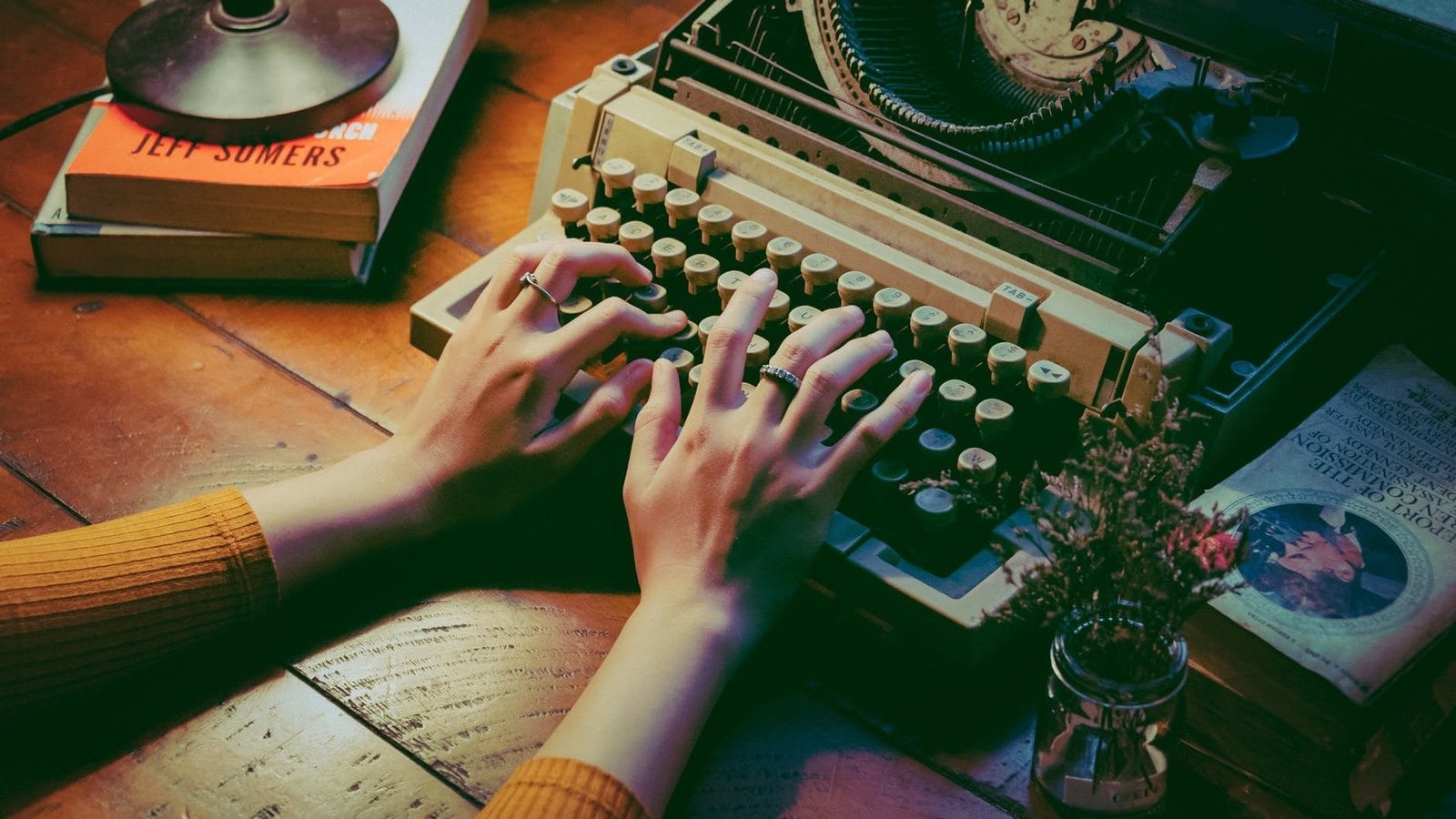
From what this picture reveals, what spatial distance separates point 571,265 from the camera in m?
1.29

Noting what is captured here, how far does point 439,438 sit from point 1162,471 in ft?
2.06

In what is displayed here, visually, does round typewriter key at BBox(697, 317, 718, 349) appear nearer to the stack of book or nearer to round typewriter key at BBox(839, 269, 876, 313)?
round typewriter key at BBox(839, 269, 876, 313)

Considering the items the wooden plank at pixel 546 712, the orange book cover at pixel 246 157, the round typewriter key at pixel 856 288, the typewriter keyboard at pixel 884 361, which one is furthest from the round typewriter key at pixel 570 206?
the wooden plank at pixel 546 712

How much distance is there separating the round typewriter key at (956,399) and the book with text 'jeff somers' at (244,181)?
0.68m

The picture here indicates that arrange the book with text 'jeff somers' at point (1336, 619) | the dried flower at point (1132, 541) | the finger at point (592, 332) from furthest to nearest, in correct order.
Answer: the finger at point (592, 332) → the book with text 'jeff somers' at point (1336, 619) → the dried flower at point (1132, 541)

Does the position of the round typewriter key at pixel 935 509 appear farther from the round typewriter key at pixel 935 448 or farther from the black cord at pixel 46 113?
the black cord at pixel 46 113

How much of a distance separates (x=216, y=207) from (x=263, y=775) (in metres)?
0.69

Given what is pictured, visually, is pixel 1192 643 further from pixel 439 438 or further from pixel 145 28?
pixel 145 28

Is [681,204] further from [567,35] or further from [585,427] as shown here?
[567,35]

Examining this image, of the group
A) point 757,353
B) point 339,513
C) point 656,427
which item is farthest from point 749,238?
point 339,513

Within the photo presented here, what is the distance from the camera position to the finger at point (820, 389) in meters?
1.14

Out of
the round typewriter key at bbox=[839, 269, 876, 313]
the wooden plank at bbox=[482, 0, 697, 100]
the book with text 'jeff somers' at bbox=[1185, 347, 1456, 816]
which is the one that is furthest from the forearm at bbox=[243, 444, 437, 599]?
the wooden plank at bbox=[482, 0, 697, 100]

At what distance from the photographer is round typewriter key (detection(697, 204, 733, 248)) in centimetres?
139

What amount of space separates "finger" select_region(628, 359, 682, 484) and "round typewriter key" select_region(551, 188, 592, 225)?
11.3 inches
